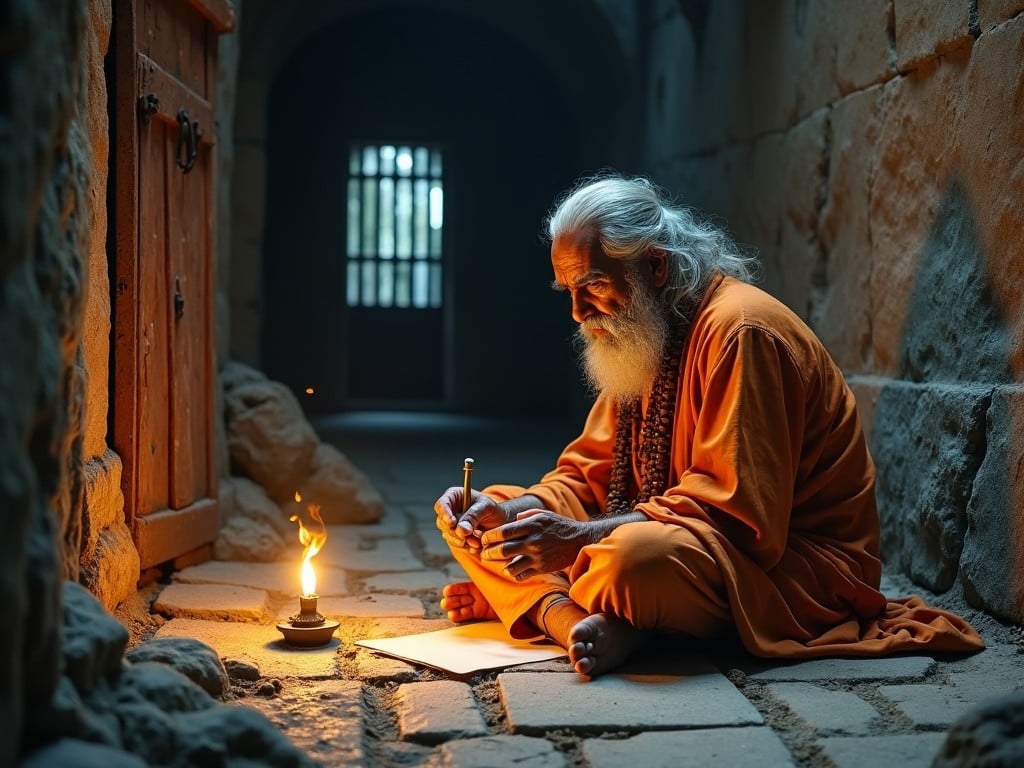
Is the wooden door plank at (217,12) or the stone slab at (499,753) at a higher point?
the wooden door plank at (217,12)

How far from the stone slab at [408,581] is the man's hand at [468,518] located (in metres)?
0.92

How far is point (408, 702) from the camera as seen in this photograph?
10.6 ft

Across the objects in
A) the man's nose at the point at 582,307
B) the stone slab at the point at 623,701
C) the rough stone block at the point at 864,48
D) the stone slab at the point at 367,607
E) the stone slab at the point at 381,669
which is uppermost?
the rough stone block at the point at 864,48

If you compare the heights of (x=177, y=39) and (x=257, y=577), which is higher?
(x=177, y=39)

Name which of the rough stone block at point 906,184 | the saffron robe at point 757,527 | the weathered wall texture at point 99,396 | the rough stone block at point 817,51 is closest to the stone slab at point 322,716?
the saffron robe at point 757,527

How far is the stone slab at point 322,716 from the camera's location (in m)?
2.83

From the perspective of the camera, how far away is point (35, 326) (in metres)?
1.96

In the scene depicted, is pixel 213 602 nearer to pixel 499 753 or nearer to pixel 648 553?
pixel 648 553

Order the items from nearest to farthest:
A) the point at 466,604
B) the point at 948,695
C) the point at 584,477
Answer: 1. the point at 948,695
2. the point at 466,604
3. the point at 584,477

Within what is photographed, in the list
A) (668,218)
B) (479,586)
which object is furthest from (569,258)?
(479,586)

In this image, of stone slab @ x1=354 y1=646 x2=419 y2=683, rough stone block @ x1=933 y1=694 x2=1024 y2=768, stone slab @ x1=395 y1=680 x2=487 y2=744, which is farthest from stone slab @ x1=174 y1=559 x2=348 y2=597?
rough stone block @ x1=933 y1=694 x2=1024 y2=768

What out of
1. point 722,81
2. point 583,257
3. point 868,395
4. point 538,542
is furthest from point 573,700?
point 722,81

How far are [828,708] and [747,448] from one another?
29.5 inches

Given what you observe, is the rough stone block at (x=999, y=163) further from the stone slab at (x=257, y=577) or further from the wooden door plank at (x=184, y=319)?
the wooden door plank at (x=184, y=319)
